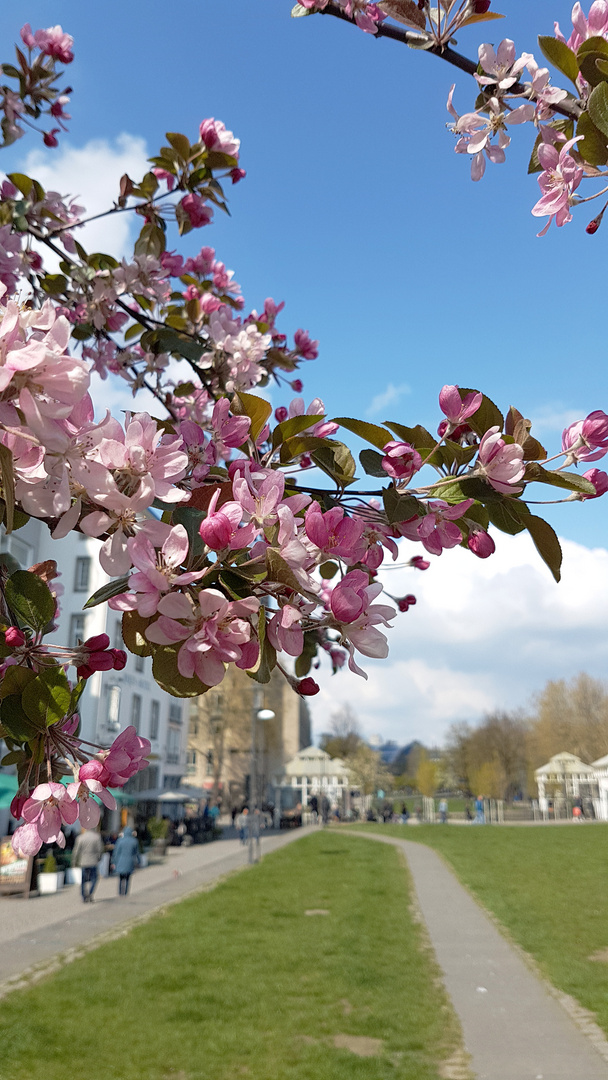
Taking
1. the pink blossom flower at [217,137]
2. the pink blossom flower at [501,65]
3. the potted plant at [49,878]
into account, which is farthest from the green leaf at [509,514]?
the potted plant at [49,878]

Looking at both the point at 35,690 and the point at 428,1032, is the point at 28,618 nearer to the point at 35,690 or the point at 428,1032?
the point at 35,690

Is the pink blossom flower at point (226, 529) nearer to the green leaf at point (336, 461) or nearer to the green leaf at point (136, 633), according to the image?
the green leaf at point (136, 633)

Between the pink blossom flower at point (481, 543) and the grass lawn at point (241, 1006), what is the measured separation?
5.18 m

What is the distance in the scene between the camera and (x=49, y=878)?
51.6ft

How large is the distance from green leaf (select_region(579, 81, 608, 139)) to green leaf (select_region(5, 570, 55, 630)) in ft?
4.69

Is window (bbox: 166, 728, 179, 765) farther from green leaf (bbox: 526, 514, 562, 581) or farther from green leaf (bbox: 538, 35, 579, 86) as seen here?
green leaf (bbox: 538, 35, 579, 86)

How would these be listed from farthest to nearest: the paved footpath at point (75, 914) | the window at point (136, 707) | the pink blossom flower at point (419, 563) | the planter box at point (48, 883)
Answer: the window at point (136, 707)
the planter box at point (48, 883)
the paved footpath at point (75, 914)
the pink blossom flower at point (419, 563)

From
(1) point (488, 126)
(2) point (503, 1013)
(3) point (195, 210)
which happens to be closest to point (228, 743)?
(2) point (503, 1013)

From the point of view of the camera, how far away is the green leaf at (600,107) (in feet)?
5.19

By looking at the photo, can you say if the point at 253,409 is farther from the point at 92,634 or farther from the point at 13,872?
the point at 92,634

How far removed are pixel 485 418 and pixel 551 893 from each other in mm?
15598

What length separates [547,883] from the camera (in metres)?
16.3

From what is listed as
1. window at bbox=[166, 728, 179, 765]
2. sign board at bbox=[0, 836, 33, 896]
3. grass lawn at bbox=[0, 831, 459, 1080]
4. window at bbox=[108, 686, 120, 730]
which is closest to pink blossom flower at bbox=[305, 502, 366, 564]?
grass lawn at bbox=[0, 831, 459, 1080]

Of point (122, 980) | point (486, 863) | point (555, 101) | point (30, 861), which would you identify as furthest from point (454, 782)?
point (555, 101)
